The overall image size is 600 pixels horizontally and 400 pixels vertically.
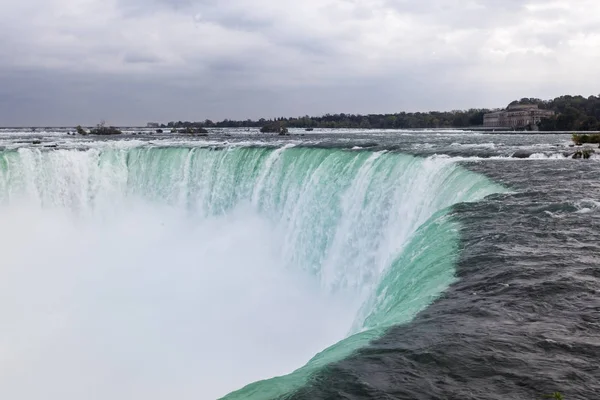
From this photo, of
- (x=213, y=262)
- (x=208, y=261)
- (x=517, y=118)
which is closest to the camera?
(x=213, y=262)

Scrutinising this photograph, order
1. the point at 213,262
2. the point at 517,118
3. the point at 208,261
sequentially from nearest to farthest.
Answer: the point at 213,262 < the point at 208,261 < the point at 517,118

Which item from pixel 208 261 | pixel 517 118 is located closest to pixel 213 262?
pixel 208 261

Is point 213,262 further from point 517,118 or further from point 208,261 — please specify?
point 517,118

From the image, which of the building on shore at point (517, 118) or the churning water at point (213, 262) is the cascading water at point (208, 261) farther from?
the building on shore at point (517, 118)

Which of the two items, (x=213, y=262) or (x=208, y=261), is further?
(x=208, y=261)

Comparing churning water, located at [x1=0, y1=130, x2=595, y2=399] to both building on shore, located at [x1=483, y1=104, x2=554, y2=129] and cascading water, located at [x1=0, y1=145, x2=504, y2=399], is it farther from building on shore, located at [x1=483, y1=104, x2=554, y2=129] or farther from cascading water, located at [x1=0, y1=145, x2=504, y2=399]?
building on shore, located at [x1=483, y1=104, x2=554, y2=129]

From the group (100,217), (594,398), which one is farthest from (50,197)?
(594,398)

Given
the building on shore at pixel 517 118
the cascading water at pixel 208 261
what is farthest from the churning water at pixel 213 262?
the building on shore at pixel 517 118
